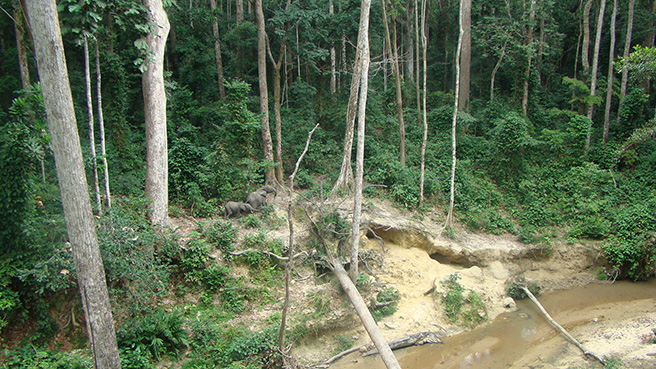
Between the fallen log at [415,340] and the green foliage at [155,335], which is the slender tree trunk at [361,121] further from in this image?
the green foliage at [155,335]

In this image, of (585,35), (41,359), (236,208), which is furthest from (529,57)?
(41,359)

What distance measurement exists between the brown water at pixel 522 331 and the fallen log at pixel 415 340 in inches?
4.3

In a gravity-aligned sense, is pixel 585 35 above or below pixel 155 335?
above

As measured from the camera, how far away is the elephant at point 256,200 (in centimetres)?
1168

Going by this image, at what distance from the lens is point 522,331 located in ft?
34.0

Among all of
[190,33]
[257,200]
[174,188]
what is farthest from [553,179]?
[190,33]

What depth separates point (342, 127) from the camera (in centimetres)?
1667

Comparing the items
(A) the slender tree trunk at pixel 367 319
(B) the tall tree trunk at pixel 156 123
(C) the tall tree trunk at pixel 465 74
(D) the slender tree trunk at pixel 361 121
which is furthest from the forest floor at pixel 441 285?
(C) the tall tree trunk at pixel 465 74

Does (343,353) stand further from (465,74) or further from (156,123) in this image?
(465,74)

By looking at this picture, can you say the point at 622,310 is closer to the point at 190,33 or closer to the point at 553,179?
the point at 553,179

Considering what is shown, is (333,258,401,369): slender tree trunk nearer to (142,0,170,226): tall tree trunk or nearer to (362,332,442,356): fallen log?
(362,332,442,356): fallen log

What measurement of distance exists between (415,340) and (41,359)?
300 inches

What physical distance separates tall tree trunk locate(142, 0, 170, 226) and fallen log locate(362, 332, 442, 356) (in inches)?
251

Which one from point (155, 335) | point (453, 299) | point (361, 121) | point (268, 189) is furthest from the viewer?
point (268, 189)
